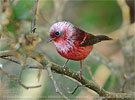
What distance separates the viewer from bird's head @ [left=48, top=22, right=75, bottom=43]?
2900mm

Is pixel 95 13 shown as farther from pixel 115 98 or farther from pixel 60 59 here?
pixel 115 98

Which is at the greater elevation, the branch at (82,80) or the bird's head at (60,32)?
the bird's head at (60,32)

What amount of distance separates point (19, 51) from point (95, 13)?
5.06m

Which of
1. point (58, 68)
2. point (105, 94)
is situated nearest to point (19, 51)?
point (58, 68)

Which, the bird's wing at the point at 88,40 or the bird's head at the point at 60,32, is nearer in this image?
the bird's head at the point at 60,32

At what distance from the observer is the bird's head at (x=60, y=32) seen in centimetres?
290

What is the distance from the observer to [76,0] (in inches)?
272

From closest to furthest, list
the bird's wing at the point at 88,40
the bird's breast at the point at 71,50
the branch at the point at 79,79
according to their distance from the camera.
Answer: the branch at the point at 79,79, the bird's breast at the point at 71,50, the bird's wing at the point at 88,40

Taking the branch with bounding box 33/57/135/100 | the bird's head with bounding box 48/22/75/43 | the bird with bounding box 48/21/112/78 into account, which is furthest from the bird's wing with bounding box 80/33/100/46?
the branch with bounding box 33/57/135/100

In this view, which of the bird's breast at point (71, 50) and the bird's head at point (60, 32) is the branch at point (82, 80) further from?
the bird's head at point (60, 32)

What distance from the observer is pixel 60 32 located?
9.84ft

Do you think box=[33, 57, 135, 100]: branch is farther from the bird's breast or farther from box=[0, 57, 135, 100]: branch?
the bird's breast

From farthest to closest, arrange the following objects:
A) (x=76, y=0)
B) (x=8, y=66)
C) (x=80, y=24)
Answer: (x=76, y=0)
(x=80, y=24)
(x=8, y=66)

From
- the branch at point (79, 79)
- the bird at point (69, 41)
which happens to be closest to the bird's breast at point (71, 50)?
the bird at point (69, 41)
